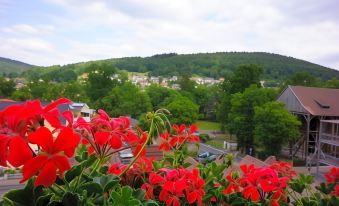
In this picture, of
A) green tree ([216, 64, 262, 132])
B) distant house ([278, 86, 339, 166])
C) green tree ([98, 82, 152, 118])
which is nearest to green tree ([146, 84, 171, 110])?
green tree ([98, 82, 152, 118])

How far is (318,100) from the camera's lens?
1842 cm

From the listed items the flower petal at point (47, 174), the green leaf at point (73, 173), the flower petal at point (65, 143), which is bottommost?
the green leaf at point (73, 173)

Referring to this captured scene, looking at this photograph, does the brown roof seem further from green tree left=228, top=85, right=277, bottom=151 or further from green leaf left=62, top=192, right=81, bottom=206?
green leaf left=62, top=192, right=81, bottom=206

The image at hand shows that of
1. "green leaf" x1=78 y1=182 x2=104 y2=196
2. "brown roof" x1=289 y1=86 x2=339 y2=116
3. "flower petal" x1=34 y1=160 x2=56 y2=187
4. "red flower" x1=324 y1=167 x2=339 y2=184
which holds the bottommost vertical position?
"brown roof" x1=289 y1=86 x2=339 y2=116

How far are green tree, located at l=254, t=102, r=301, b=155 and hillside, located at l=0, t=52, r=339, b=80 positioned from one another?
43.7 meters

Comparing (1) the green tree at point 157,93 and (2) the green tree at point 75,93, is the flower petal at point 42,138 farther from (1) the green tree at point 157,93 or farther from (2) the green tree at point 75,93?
(1) the green tree at point 157,93

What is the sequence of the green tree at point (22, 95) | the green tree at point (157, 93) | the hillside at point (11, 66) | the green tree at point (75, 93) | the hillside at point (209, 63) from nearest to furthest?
the green tree at point (22, 95), the green tree at point (75, 93), the green tree at point (157, 93), the hillside at point (209, 63), the hillside at point (11, 66)

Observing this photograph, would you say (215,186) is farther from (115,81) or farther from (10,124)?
(115,81)

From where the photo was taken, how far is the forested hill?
61662mm

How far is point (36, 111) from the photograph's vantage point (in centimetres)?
58

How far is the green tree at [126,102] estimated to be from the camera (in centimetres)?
2583

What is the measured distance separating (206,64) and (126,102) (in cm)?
5148

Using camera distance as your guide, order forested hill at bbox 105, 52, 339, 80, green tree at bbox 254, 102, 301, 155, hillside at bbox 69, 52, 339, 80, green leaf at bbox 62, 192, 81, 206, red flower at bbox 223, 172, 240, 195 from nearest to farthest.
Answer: green leaf at bbox 62, 192, 81, 206 < red flower at bbox 223, 172, 240, 195 < green tree at bbox 254, 102, 301, 155 < forested hill at bbox 105, 52, 339, 80 < hillside at bbox 69, 52, 339, 80

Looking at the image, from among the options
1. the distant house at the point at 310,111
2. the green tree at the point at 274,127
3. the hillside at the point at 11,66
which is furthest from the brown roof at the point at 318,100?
the hillside at the point at 11,66
